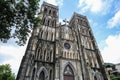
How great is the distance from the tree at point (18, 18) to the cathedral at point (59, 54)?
724 centimetres

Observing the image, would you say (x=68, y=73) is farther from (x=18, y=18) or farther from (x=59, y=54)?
(x=18, y=18)

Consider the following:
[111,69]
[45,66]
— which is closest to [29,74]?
[45,66]

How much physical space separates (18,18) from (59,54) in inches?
471

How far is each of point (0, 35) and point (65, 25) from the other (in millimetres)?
19074

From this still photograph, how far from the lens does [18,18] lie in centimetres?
1112

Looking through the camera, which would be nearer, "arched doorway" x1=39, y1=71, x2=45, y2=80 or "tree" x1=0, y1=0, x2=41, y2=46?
"tree" x1=0, y1=0, x2=41, y2=46

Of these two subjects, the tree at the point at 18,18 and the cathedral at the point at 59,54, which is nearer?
the tree at the point at 18,18

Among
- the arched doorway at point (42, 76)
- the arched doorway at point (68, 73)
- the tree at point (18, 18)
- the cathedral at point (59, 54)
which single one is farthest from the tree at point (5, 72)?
the tree at point (18, 18)

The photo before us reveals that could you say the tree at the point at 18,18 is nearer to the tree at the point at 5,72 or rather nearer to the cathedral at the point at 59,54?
the cathedral at the point at 59,54

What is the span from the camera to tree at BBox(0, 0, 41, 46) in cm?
1000

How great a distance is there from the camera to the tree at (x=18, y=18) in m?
10.00

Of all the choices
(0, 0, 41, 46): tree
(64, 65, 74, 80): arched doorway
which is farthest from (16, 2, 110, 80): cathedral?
(0, 0, 41, 46): tree

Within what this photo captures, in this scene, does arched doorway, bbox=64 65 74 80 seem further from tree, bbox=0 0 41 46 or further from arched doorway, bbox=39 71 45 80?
tree, bbox=0 0 41 46

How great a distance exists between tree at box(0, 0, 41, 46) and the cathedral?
23.8 feet
